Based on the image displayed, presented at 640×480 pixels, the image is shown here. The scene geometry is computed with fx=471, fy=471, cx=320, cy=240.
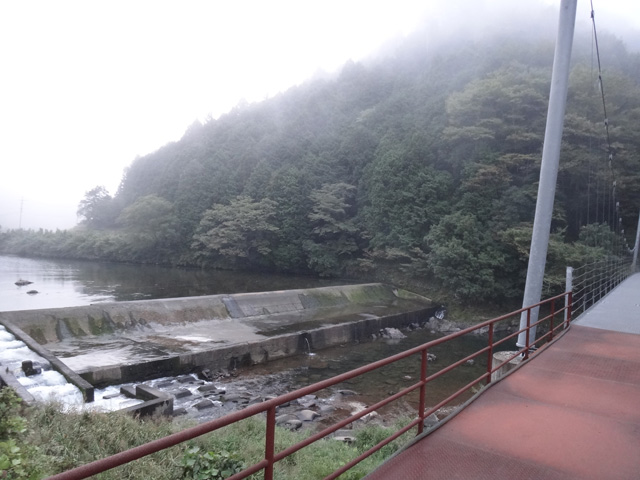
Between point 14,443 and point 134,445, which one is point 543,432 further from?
point 134,445

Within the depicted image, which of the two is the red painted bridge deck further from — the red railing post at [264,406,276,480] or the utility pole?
the utility pole

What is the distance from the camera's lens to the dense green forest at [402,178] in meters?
22.3

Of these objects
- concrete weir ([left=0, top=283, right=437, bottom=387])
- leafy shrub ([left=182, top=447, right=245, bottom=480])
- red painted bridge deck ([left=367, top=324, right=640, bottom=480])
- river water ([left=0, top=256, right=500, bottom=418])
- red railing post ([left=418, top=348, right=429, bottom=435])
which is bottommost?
river water ([left=0, top=256, right=500, bottom=418])

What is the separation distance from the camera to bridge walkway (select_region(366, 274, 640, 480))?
292cm

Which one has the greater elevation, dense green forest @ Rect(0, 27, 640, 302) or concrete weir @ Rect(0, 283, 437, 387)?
dense green forest @ Rect(0, 27, 640, 302)

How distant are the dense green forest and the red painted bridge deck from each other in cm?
1577

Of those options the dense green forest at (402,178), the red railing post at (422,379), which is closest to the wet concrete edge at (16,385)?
the red railing post at (422,379)

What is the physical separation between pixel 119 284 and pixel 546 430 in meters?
25.8

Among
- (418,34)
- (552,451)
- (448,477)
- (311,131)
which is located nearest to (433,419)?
(552,451)

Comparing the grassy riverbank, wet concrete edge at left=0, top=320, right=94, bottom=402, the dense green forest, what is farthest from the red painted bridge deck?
the dense green forest

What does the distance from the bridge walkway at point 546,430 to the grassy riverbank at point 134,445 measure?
169cm

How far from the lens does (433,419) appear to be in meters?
8.16

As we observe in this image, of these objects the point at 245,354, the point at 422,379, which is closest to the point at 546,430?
the point at 422,379

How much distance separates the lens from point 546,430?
11.7 feet
